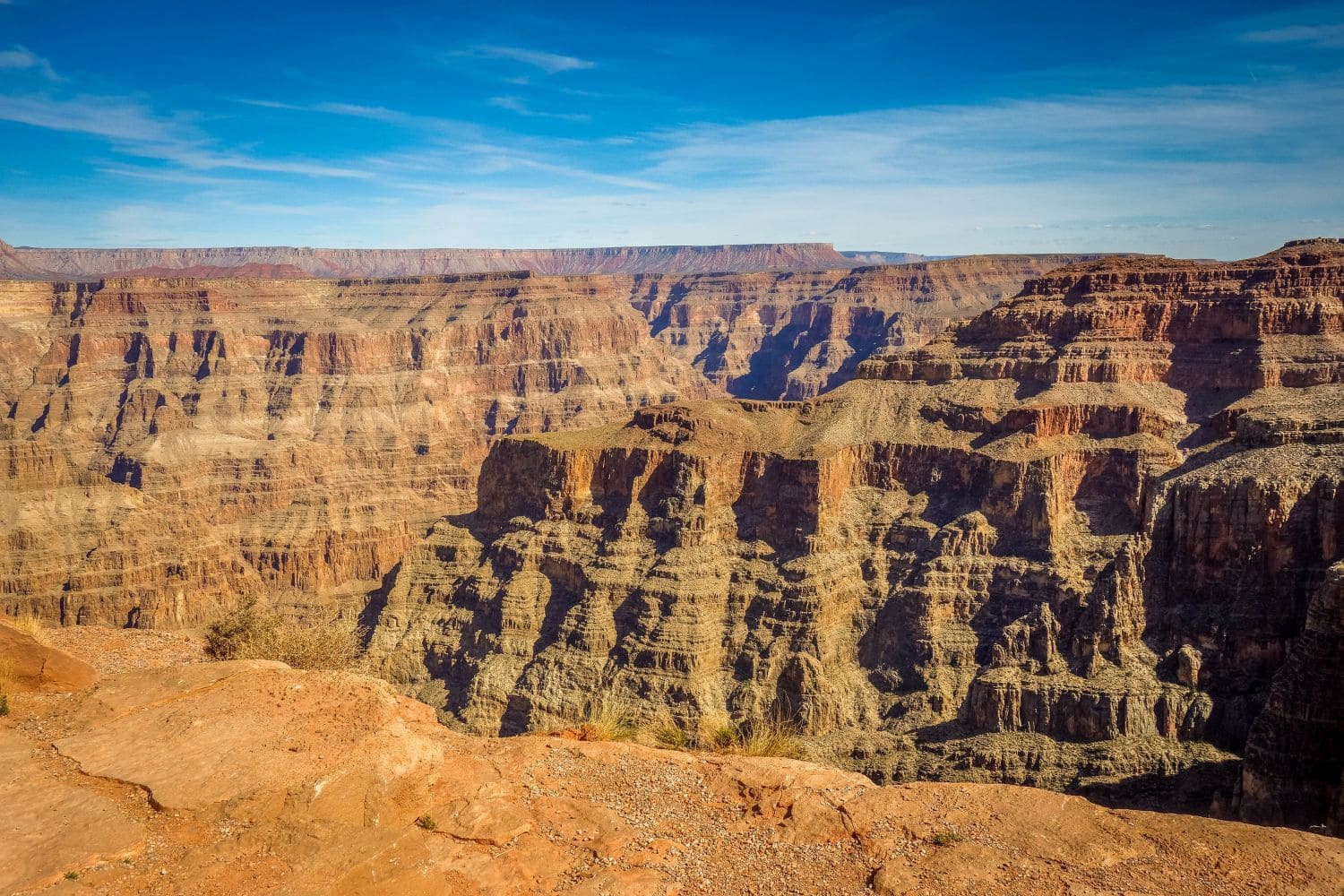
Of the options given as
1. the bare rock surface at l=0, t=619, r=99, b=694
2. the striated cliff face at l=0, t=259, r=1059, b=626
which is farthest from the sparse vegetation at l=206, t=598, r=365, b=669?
the striated cliff face at l=0, t=259, r=1059, b=626

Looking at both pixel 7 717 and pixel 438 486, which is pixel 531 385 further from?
pixel 7 717

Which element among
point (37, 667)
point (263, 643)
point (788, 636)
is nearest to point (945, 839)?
point (37, 667)

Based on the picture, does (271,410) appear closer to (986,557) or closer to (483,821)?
(986,557)

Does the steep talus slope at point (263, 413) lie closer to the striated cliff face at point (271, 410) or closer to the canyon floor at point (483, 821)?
the striated cliff face at point (271, 410)

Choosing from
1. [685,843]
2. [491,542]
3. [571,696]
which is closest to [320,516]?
[491,542]

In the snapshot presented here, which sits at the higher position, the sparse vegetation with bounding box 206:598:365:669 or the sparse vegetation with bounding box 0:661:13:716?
the sparse vegetation with bounding box 0:661:13:716

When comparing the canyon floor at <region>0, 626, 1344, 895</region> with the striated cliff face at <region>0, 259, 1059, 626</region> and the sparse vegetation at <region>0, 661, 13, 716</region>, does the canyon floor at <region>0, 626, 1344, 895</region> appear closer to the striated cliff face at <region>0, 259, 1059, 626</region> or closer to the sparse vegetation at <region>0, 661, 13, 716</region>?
the sparse vegetation at <region>0, 661, 13, 716</region>
